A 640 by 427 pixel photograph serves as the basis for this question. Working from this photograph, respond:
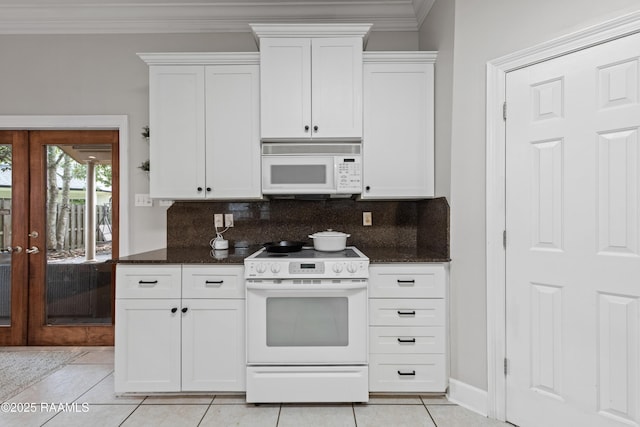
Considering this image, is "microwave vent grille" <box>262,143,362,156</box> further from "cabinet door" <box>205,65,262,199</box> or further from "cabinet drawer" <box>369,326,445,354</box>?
"cabinet drawer" <box>369,326,445,354</box>

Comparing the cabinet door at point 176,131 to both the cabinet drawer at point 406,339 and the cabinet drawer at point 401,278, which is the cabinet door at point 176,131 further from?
the cabinet drawer at point 406,339

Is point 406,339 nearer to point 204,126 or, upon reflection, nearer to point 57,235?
point 204,126

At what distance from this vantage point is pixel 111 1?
2820 millimetres

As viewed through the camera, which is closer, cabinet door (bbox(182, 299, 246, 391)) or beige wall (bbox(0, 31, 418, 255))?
cabinet door (bbox(182, 299, 246, 391))

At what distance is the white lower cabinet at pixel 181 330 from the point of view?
224 centimetres

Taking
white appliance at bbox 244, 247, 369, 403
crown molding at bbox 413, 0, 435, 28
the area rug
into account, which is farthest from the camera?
crown molding at bbox 413, 0, 435, 28

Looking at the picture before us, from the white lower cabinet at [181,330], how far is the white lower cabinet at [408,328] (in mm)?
879

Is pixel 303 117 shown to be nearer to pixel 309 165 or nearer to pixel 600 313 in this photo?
pixel 309 165

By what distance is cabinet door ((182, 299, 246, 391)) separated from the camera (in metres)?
2.24

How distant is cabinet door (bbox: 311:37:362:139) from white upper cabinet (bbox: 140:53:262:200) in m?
0.45

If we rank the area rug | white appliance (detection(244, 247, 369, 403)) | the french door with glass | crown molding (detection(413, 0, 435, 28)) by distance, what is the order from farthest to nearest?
1. the french door with glass
2. crown molding (detection(413, 0, 435, 28))
3. the area rug
4. white appliance (detection(244, 247, 369, 403))

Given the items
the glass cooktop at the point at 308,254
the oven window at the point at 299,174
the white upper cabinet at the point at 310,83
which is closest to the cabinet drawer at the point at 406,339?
the glass cooktop at the point at 308,254

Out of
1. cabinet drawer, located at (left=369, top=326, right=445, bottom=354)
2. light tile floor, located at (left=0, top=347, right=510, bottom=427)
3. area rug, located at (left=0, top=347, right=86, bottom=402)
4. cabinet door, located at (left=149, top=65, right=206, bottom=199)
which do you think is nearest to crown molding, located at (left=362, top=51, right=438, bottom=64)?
cabinet door, located at (left=149, top=65, right=206, bottom=199)

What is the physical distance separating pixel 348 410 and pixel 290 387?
0.39 metres
